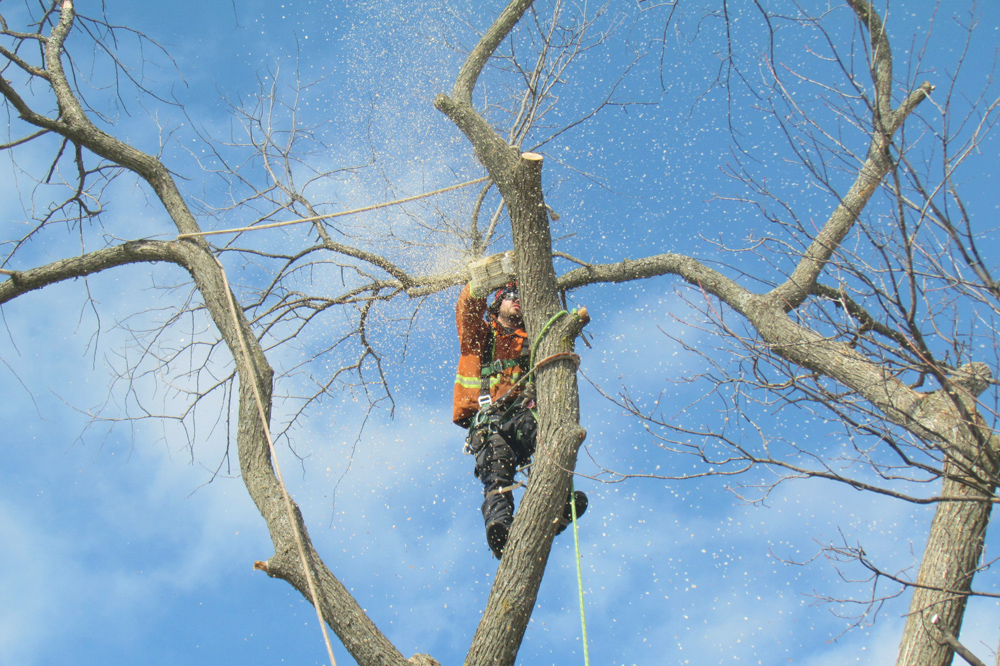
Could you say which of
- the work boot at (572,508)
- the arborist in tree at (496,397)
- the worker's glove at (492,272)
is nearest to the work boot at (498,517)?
the arborist in tree at (496,397)

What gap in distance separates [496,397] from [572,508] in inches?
39.8

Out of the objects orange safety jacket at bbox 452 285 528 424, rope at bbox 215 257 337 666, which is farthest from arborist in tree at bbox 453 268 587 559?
rope at bbox 215 257 337 666

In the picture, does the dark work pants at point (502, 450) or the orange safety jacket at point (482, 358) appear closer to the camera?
the dark work pants at point (502, 450)

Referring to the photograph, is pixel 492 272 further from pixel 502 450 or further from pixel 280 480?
pixel 280 480

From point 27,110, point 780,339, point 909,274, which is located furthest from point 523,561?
point 27,110

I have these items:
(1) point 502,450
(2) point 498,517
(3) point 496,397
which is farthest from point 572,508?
(3) point 496,397

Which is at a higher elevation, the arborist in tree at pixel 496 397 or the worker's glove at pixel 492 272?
the worker's glove at pixel 492 272

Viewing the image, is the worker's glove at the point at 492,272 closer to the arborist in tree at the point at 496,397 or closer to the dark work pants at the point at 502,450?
the arborist in tree at the point at 496,397

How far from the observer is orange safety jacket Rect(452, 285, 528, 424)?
4379 mm

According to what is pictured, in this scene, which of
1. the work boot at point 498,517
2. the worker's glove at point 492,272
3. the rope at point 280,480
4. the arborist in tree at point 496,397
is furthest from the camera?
the worker's glove at point 492,272

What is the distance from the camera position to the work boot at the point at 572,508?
356cm

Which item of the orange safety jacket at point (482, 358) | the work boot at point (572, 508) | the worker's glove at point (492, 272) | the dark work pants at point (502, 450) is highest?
the worker's glove at point (492, 272)

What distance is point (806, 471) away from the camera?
3178mm

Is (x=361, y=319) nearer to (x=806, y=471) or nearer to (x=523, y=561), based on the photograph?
(x=523, y=561)
